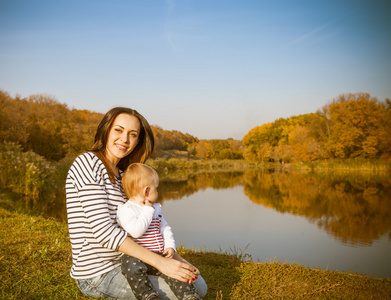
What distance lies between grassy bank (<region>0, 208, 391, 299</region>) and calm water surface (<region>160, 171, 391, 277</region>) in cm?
93

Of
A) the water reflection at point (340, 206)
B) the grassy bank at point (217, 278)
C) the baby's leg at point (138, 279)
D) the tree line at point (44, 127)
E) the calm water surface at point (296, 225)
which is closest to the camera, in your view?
the baby's leg at point (138, 279)

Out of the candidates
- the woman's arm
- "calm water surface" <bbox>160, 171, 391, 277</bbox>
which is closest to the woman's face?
the woman's arm

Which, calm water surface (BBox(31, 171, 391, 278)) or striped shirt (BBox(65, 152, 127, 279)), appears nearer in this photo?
striped shirt (BBox(65, 152, 127, 279))

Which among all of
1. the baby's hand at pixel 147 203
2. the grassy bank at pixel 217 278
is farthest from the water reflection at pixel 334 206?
the baby's hand at pixel 147 203

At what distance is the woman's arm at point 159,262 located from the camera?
1655 millimetres

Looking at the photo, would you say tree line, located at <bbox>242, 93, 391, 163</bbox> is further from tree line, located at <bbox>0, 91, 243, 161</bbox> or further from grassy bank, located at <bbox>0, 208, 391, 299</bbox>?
grassy bank, located at <bbox>0, 208, 391, 299</bbox>

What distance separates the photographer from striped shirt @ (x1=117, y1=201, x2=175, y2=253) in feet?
5.63

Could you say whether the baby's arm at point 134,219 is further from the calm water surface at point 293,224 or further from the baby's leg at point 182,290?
the calm water surface at point 293,224

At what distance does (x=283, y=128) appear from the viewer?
33.6 meters

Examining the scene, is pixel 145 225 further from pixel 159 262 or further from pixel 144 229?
pixel 159 262

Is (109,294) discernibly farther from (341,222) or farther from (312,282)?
(341,222)

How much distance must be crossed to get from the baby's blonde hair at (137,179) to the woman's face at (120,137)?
180mm

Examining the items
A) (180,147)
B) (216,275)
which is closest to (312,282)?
(216,275)

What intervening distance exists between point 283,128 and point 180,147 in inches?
655
